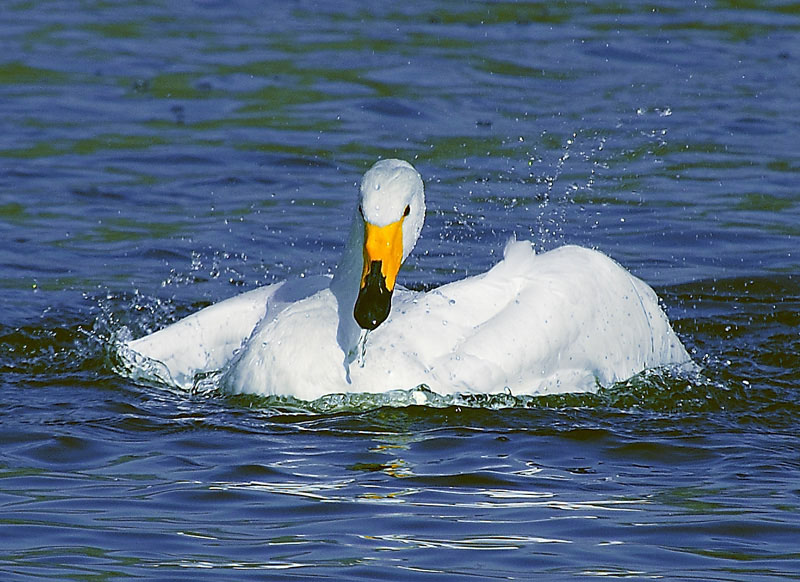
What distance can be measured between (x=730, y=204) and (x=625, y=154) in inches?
58.4

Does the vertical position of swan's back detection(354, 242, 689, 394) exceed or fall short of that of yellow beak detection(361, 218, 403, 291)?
it falls short

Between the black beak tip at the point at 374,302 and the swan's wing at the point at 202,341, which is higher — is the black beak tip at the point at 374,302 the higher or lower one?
the higher one

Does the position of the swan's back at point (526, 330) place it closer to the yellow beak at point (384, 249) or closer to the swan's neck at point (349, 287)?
the swan's neck at point (349, 287)

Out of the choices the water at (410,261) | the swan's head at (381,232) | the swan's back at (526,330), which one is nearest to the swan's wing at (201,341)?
the water at (410,261)

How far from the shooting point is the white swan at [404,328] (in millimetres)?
7699

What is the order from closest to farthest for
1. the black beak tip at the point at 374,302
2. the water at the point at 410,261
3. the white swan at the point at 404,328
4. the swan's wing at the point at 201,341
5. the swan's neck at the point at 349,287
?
1. the water at the point at 410,261
2. the black beak tip at the point at 374,302
3. the white swan at the point at 404,328
4. the swan's neck at the point at 349,287
5. the swan's wing at the point at 201,341

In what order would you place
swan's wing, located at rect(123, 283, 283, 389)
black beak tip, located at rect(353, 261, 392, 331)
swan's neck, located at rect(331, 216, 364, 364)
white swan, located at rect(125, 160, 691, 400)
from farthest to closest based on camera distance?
swan's wing, located at rect(123, 283, 283, 389) < swan's neck, located at rect(331, 216, 364, 364) < white swan, located at rect(125, 160, 691, 400) < black beak tip, located at rect(353, 261, 392, 331)

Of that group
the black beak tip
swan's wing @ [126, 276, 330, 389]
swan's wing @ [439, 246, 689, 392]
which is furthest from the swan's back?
swan's wing @ [126, 276, 330, 389]

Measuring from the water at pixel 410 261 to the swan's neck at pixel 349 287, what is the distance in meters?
0.29

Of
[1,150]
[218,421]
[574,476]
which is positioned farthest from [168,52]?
[574,476]

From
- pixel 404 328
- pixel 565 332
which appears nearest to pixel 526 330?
Answer: pixel 565 332

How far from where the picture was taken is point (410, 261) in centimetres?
1165

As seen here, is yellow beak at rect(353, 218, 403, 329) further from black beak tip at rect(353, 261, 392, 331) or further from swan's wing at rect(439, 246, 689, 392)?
swan's wing at rect(439, 246, 689, 392)

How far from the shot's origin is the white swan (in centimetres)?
770
